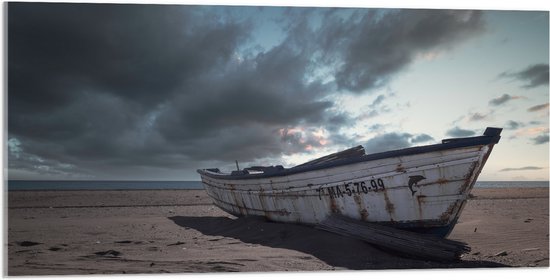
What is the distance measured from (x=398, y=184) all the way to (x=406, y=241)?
789mm

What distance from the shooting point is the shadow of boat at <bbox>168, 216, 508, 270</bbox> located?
208 inches

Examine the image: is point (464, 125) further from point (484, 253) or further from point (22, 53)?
point (22, 53)

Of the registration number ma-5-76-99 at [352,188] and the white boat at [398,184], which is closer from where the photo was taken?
A: the white boat at [398,184]

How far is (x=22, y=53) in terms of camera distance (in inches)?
228

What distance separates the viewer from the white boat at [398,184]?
520cm

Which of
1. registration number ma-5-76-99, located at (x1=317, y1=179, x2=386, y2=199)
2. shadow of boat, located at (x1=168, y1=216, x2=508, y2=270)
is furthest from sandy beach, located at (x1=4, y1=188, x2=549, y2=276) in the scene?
registration number ma-5-76-99, located at (x1=317, y1=179, x2=386, y2=199)

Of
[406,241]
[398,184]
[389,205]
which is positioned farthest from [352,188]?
[406,241]

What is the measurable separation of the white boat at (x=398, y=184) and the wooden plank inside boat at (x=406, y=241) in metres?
0.19

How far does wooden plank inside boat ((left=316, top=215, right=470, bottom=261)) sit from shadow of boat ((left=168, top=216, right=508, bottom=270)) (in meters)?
0.10

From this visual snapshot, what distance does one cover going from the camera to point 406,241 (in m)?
5.35

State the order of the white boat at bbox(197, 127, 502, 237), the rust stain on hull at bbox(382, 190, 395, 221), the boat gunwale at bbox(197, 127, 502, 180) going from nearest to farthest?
the boat gunwale at bbox(197, 127, 502, 180) < the white boat at bbox(197, 127, 502, 237) < the rust stain on hull at bbox(382, 190, 395, 221)

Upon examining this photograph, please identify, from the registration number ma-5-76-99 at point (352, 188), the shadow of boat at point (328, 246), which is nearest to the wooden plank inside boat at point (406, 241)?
the shadow of boat at point (328, 246)

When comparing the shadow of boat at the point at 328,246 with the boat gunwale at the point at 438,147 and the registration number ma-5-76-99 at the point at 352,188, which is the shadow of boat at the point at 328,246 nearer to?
the registration number ma-5-76-99 at the point at 352,188

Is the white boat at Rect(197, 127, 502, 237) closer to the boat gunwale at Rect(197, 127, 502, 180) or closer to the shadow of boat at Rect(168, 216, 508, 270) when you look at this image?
the boat gunwale at Rect(197, 127, 502, 180)
